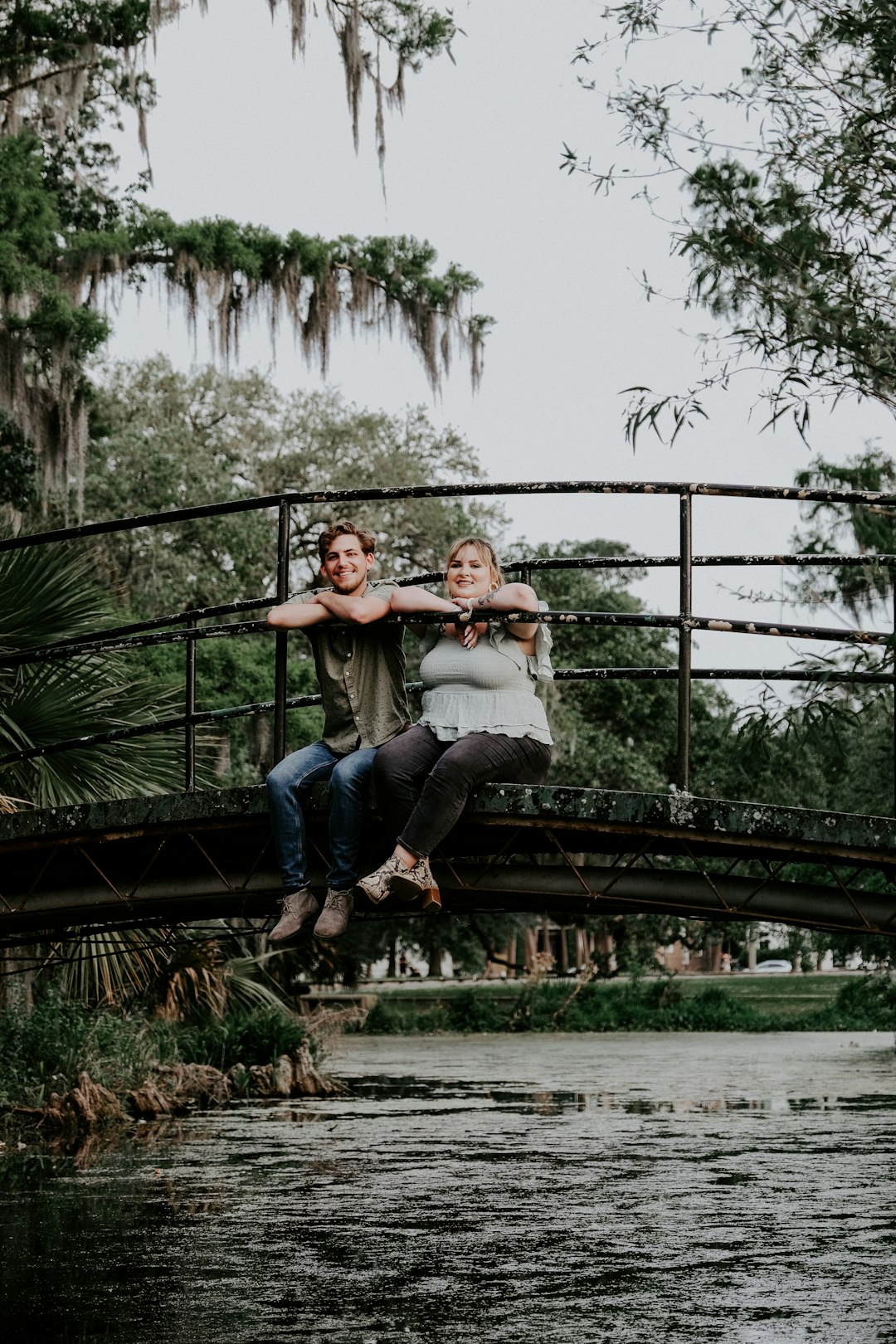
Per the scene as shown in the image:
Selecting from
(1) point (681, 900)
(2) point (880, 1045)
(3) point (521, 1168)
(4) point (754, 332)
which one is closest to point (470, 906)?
(1) point (681, 900)

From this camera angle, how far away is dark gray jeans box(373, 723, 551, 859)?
6285 millimetres

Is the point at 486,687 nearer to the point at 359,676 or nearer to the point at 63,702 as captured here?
the point at 359,676

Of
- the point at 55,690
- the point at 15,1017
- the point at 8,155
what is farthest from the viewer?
the point at 8,155

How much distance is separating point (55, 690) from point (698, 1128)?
621 cm

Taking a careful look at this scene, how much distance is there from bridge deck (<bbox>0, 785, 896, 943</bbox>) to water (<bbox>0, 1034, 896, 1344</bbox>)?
1535 mm

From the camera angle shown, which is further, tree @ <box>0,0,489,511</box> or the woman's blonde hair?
tree @ <box>0,0,489,511</box>

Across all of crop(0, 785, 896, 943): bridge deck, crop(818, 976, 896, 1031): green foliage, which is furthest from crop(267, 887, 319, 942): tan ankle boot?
crop(818, 976, 896, 1031): green foliage

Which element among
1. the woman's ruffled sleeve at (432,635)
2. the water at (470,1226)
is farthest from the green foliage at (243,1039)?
the woman's ruffled sleeve at (432,635)

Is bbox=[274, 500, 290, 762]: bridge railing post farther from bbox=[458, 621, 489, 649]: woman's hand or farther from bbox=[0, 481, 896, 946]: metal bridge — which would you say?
bbox=[458, 621, 489, 649]: woman's hand

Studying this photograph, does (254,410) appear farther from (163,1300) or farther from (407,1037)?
(163,1300)

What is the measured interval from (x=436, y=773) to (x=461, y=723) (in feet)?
0.93

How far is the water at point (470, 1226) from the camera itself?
21.8ft

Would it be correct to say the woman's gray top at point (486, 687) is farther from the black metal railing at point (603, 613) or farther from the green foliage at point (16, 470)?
the green foliage at point (16, 470)

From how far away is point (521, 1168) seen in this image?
1123 cm
